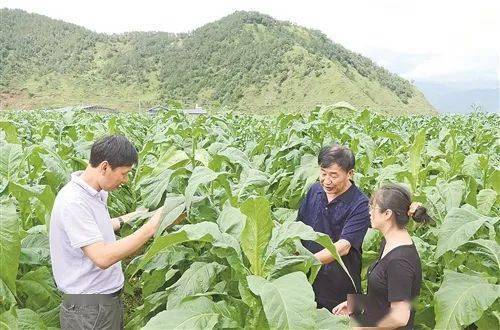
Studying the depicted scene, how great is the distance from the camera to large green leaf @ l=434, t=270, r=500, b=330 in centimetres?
236

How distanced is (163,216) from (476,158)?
8.92ft

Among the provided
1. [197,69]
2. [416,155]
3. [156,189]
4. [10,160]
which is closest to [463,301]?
[156,189]

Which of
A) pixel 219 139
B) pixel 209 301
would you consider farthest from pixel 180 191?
pixel 219 139

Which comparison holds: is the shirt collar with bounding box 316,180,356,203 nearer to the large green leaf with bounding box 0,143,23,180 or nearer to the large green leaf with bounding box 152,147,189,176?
the large green leaf with bounding box 152,147,189,176

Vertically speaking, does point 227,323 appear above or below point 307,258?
below

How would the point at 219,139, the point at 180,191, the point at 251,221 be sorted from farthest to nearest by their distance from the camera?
the point at 219,139 → the point at 180,191 → the point at 251,221

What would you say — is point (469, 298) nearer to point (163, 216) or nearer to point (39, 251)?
point (163, 216)

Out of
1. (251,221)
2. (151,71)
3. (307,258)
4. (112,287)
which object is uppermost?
(251,221)

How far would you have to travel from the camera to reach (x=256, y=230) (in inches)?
78.7

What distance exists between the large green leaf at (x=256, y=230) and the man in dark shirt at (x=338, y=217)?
115 cm

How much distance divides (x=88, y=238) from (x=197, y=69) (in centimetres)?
7411

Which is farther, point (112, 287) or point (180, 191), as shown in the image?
point (180, 191)

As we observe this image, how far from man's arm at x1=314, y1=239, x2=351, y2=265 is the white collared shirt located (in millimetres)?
1116

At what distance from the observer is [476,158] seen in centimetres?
409
